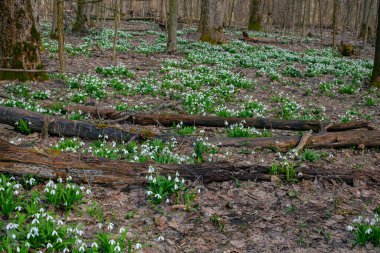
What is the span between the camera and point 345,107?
11.2 metres

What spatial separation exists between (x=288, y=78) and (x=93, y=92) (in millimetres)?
7919

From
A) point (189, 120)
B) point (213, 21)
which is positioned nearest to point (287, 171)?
point (189, 120)

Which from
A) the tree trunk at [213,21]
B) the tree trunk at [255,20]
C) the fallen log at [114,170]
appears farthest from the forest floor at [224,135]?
the tree trunk at [255,20]

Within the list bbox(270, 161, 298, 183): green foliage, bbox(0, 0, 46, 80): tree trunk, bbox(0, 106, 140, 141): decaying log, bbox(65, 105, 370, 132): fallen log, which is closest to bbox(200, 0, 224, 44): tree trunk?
bbox(0, 0, 46, 80): tree trunk

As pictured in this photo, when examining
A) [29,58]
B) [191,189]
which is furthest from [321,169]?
[29,58]

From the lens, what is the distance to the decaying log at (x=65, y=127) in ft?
23.7

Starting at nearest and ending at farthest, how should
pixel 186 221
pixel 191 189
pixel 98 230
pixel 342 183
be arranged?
1. pixel 98 230
2. pixel 186 221
3. pixel 191 189
4. pixel 342 183

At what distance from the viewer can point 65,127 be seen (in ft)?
23.8

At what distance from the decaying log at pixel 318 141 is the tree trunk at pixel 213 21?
14.8m

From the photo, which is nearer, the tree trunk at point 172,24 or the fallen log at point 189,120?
the fallen log at point 189,120

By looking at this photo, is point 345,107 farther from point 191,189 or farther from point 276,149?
point 191,189

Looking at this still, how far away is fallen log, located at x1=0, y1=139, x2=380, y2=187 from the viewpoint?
5.02 metres

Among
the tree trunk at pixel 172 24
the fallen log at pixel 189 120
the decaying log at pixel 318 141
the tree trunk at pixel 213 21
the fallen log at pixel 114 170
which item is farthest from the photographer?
the tree trunk at pixel 213 21

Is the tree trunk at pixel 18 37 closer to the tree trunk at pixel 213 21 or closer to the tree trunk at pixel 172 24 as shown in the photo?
the tree trunk at pixel 172 24
